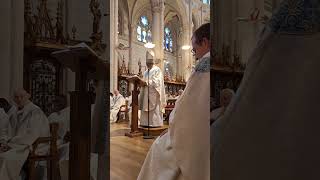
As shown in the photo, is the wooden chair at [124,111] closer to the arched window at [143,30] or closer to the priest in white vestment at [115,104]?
the priest in white vestment at [115,104]

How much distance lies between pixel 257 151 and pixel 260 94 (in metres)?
0.15

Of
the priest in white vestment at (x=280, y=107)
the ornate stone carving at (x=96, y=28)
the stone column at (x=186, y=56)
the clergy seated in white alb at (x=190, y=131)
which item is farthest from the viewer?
the stone column at (x=186, y=56)

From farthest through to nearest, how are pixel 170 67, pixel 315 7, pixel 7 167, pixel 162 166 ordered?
1. pixel 170 67
2. pixel 162 166
3. pixel 7 167
4. pixel 315 7

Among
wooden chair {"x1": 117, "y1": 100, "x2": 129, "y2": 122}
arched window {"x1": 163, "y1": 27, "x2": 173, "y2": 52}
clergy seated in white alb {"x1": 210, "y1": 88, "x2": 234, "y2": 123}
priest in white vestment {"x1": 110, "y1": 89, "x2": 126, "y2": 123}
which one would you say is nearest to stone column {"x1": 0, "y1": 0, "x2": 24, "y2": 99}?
clergy seated in white alb {"x1": 210, "y1": 88, "x2": 234, "y2": 123}

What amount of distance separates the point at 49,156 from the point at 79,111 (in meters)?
0.19

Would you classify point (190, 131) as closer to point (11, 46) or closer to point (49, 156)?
point (49, 156)

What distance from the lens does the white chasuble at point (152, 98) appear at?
6.55m

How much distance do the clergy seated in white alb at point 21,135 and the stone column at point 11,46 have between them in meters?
0.04

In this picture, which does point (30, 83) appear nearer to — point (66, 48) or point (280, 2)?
point (66, 48)

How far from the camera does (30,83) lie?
3.08 ft

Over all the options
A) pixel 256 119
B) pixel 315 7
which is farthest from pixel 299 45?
pixel 256 119

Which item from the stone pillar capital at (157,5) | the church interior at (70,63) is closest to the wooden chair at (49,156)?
the church interior at (70,63)

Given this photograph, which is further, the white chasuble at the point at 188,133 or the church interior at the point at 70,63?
the white chasuble at the point at 188,133

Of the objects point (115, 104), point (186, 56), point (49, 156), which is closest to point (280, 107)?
point (49, 156)
